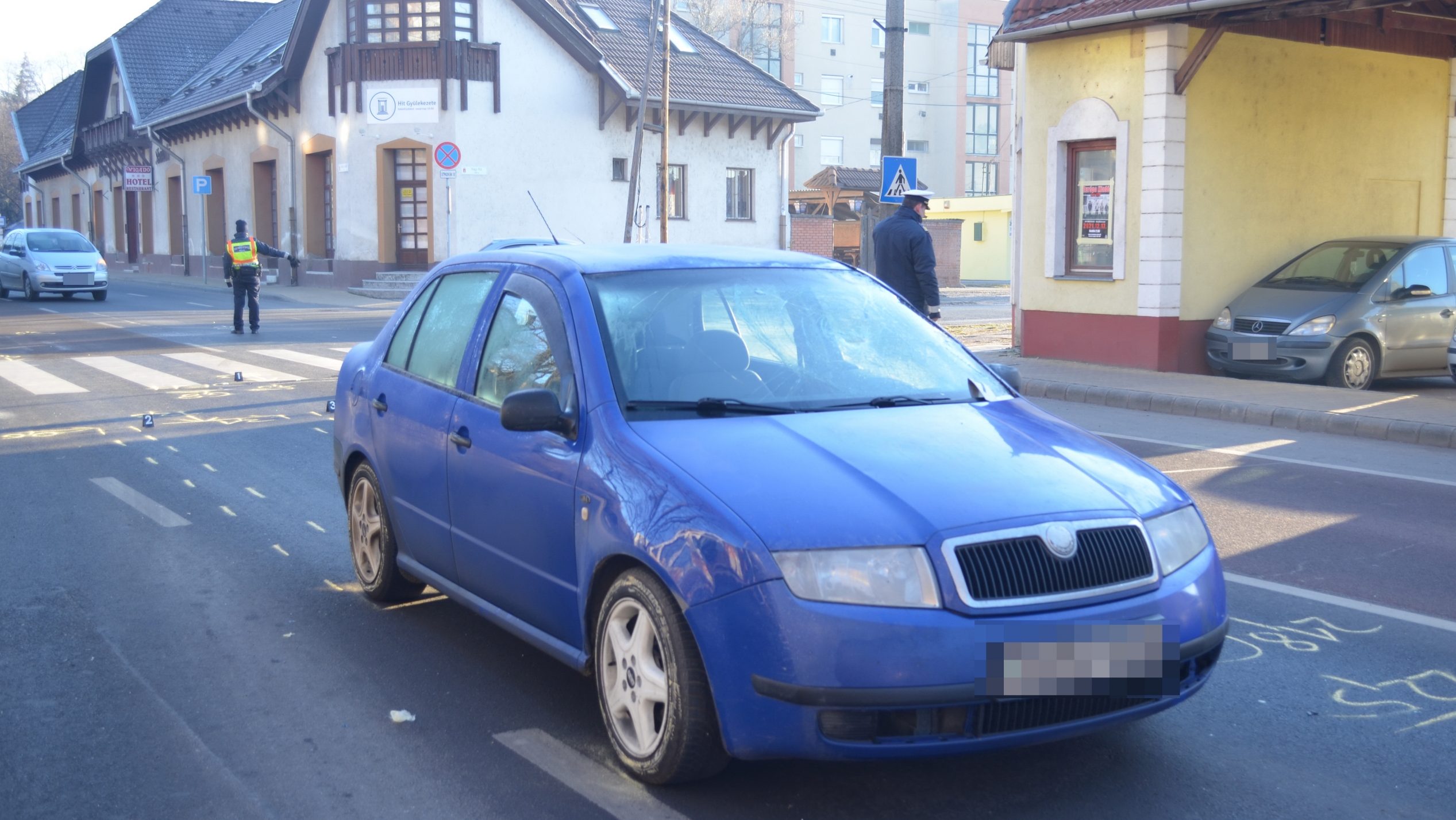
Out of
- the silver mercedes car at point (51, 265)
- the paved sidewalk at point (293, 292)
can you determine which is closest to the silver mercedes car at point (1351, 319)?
the paved sidewalk at point (293, 292)

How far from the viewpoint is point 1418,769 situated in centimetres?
396

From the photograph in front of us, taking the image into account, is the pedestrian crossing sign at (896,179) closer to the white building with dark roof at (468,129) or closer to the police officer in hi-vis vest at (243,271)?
the police officer in hi-vis vest at (243,271)

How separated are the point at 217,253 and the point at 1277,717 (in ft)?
151

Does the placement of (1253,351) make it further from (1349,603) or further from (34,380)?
(34,380)

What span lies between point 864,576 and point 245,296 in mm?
19563

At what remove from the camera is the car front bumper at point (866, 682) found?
10.8 ft

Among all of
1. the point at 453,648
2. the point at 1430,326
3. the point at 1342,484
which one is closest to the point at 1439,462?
the point at 1342,484

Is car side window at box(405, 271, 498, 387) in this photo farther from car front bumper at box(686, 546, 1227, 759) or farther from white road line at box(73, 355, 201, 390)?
white road line at box(73, 355, 201, 390)

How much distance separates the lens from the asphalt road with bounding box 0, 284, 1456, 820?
3766 millimetres

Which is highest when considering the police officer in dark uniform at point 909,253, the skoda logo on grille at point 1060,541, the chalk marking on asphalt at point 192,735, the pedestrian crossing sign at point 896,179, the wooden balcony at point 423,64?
the wooden balcony at point 423,64

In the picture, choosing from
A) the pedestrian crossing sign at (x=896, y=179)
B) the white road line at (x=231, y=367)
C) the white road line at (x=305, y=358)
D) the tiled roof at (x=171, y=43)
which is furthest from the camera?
the tiled roof at (x=171, y=43)

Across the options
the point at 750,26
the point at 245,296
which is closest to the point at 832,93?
the point at 750,26

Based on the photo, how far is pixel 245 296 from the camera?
21141 mm

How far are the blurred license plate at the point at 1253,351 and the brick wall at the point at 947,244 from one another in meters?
28.8
